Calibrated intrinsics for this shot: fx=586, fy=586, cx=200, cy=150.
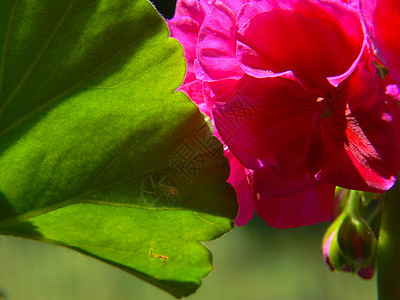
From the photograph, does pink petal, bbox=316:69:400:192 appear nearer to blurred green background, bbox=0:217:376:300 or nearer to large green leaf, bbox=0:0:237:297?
large green leaf, bbox=0:0:237:297

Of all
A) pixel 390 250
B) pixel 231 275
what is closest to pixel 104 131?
pixel 390 250

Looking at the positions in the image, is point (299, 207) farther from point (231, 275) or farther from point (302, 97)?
point (231, 275)

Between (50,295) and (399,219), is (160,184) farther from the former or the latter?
(50,295)

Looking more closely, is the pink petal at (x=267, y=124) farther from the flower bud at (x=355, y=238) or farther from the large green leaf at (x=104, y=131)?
the flower bud at (x=355, y=238)

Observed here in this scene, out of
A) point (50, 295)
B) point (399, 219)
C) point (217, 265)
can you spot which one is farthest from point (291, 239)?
point (399, 219)

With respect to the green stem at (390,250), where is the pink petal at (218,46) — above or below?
above

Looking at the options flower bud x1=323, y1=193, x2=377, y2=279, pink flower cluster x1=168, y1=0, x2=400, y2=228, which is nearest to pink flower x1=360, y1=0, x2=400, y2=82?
pink flower cluster x1=168, y1=0, x2=400, y2=228

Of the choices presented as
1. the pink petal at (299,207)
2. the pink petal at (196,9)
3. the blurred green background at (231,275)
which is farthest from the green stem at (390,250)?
Answer: the blurred green background at (231,275)
